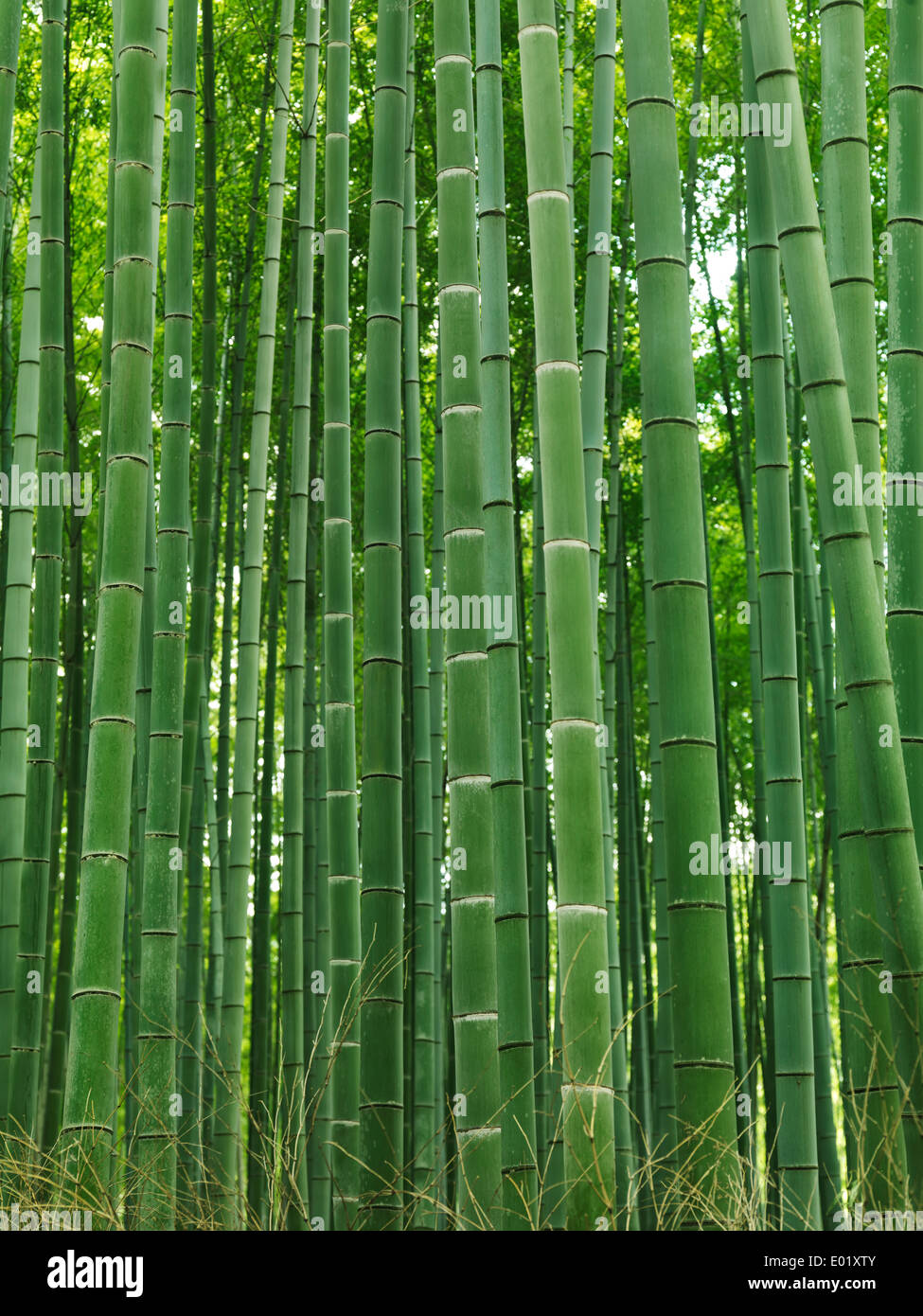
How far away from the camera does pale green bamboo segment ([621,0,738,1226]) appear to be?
1861 millimetres

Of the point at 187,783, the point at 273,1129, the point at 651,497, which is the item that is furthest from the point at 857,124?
the point at 187,783

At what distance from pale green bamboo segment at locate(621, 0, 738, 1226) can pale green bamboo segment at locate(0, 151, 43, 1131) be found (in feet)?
5.06

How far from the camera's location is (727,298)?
24.7ft

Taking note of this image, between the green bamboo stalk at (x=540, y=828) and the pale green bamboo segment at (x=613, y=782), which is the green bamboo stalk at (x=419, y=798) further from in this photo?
the pale green bamboo segment at (x=613, y=782)

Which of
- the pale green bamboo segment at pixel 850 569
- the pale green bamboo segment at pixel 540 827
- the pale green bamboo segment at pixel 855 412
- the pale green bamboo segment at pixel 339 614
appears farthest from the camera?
the pale green bamboo segment at pixel 540 827

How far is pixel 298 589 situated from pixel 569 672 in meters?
2.36

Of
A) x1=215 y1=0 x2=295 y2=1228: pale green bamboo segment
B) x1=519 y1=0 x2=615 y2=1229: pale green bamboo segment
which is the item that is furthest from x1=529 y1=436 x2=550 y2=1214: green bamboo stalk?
x1=519 y1=0 x2=615 y2=1229: pale green bamboo segment

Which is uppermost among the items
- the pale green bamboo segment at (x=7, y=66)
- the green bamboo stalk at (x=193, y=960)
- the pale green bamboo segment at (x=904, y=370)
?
the pale green bamboo segment at (x=7, y=66)

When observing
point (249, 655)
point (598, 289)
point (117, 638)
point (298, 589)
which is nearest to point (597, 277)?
point (598, 289)

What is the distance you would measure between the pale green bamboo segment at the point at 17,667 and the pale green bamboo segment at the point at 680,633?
1.54 m

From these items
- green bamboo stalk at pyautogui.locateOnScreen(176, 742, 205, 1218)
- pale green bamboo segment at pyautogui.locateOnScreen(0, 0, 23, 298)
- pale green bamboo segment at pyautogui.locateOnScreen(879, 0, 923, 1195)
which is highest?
pale green bamboo segment at pyautogui.locateOnScreen(0, 0, 23, 298)

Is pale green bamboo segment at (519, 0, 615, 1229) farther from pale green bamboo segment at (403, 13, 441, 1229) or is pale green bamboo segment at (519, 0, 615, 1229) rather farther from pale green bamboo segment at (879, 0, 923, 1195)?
pale green bamboo segment at (403, 13, 441, 1229)

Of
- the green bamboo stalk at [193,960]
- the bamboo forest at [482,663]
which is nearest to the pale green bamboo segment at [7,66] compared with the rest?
the bamboo forest at [482,663]

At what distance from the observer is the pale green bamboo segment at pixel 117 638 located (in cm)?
198
